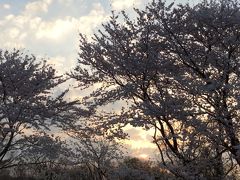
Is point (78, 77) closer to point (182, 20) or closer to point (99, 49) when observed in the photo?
point (99, 49)

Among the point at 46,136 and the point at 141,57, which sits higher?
the point at 141,57

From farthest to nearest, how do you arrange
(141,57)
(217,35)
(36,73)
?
(36,73)
(141,57)
(217,35)

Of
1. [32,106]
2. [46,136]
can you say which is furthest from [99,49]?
[46,136]

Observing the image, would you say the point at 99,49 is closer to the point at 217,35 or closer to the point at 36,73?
the point at 36,73

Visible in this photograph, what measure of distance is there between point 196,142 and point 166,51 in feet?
10.3

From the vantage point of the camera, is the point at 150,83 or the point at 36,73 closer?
the point at 150,83

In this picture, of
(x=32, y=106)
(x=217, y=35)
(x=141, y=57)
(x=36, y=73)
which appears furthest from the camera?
(x=36, y=73)

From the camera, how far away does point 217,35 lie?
13.1 metres

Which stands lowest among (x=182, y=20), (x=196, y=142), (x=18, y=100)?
(x=196, y=142)

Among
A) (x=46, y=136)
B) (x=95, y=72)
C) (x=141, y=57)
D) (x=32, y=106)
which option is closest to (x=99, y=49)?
(x=95, y=72)

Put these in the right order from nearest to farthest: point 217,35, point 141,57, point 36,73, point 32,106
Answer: point 217,35 → point 141,57 → point 32,106 → point 36,73

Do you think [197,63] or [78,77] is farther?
[78,77]

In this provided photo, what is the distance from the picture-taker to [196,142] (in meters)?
13.2

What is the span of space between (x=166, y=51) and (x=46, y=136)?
674 cm
